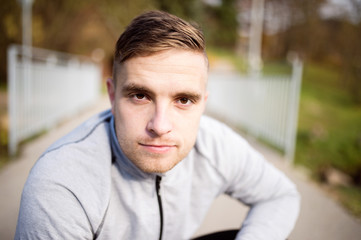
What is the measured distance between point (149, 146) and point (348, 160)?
5.30 metres

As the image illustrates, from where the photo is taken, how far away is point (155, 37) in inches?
48.2

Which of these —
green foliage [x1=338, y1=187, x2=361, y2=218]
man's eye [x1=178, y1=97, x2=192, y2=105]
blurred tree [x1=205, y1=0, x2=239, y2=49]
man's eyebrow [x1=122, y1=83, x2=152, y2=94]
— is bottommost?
green foliage [x1=338, y1=187, x2=361, y2=218]

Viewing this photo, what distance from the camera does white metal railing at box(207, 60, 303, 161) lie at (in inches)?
188

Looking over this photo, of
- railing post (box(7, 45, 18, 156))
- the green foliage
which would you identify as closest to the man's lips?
the green foliage

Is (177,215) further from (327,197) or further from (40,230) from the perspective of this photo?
(327,197)

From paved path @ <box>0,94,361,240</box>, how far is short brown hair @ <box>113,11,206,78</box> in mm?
1968

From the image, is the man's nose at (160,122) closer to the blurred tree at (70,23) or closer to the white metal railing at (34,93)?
the white metal railing at (34,93)

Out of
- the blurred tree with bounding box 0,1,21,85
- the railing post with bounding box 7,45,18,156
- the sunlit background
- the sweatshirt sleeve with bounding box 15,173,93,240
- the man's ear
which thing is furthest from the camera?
the blurred tree with bounding box 0,1,21,85

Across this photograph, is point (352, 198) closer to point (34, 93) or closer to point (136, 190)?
point (136, 190)

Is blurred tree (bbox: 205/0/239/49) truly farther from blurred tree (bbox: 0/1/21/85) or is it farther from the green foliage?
the green foliage

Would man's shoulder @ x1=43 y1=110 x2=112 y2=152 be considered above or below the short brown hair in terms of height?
below

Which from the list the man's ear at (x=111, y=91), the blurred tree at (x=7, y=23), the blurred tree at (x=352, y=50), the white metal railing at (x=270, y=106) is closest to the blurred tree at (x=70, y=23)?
the blurred tree at (x=7, y=23)

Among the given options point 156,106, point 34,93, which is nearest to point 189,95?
point 156,106

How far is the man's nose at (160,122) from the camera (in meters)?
1.19
